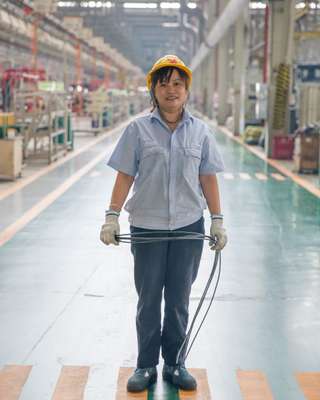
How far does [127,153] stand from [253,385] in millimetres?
1641

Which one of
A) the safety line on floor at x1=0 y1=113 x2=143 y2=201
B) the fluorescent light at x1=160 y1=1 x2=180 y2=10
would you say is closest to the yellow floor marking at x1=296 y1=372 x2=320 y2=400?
the safety line on floor at x1=0 y1=113 x2=143 y2=201

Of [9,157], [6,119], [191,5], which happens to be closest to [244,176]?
[9,157]

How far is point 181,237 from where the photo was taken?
3.86m

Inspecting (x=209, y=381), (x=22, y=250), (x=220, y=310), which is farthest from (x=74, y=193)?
(x=209, y=381)

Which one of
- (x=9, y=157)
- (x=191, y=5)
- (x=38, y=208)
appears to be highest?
(x=191, y=5)

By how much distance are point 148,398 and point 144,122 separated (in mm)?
1608

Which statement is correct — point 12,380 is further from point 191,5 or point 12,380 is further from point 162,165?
point 191,5

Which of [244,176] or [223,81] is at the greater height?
[223,81]

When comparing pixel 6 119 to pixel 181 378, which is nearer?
pixel 181 378

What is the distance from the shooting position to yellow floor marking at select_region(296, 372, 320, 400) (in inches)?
163

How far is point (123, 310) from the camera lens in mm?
5703

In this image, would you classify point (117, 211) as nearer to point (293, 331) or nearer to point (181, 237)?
point (181, 237)

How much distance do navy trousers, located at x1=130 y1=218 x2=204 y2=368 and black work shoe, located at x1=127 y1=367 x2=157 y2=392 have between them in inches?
1.2

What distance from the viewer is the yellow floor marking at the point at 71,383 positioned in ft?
13.4
